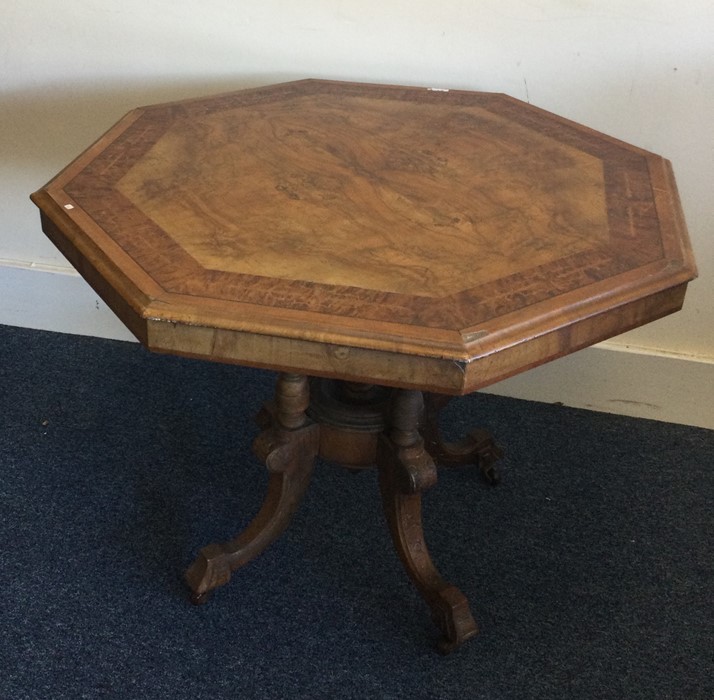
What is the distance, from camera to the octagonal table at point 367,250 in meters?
1.05

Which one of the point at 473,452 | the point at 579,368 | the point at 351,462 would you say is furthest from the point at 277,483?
the point at 579,368

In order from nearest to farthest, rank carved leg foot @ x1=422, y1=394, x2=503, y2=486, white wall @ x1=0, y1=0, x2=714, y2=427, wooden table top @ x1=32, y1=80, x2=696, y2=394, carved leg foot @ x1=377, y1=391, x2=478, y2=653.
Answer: wooden table top @ x1=32, y1=80, x2=696, y2=394 → carved leg foot @ x1=377, y1=391, x2=478, y2=653 → white wall @ x1=0, y1=0, x2=714, y2=427 → carved leg foot @ x1=422, y1=394, x2=503, y2=486

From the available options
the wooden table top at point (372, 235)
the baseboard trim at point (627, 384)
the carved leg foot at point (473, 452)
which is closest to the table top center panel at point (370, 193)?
the wooden table top at point (372, 235)

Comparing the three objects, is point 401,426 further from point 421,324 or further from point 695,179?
point 695,179

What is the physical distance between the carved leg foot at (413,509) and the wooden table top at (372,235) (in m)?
0.32

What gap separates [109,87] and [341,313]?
1.19 m

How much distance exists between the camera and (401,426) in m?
1.46

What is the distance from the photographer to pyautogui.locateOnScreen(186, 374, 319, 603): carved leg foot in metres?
1.46

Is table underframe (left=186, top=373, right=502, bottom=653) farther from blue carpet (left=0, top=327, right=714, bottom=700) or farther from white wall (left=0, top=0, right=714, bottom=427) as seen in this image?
white wall (left=0, top=0, right=714, bottom=427)

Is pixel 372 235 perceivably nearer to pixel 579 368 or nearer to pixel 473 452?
pixel 473 452

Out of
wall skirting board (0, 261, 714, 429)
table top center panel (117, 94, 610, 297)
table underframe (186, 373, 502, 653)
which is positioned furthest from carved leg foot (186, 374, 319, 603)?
wall skirting board (0, 261, 714, 429)

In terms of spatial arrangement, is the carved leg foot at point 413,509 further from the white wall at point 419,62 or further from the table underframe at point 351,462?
the white wall at point 419,62

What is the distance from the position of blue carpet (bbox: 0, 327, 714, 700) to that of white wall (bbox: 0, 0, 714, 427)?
0.34 m

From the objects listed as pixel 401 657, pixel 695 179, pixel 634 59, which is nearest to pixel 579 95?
pixel 634 59
